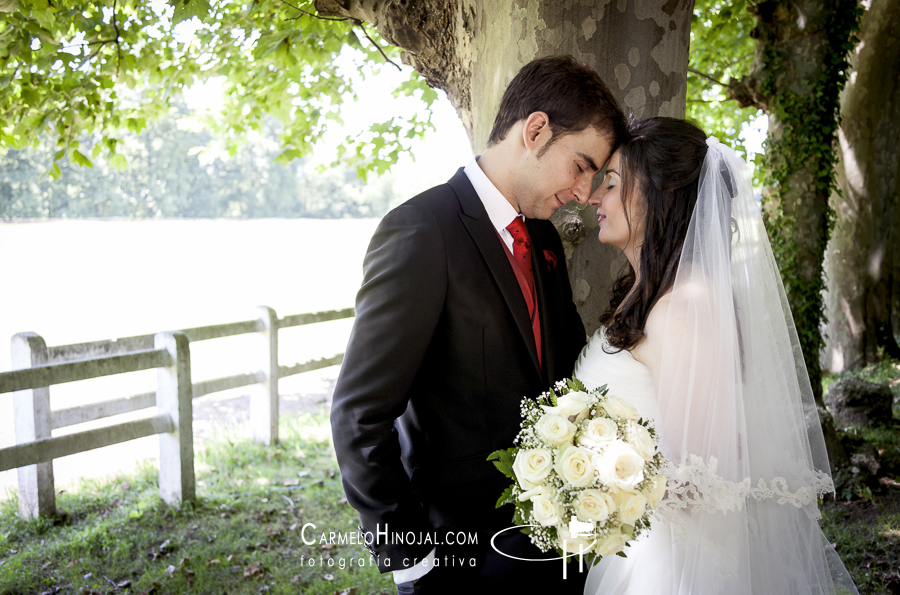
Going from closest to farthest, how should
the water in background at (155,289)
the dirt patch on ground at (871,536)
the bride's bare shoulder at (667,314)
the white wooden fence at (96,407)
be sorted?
the bride's bare shoulder at (667,314)
the dirt patch on ground at (871,536)
the white wooden fence at (96,407)
the water in background at (155,289)

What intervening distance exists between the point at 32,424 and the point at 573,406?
4777mm

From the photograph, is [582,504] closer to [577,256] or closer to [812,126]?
[577,256]

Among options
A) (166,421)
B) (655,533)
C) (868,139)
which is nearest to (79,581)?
(166,421)

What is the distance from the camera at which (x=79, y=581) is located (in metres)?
4.21

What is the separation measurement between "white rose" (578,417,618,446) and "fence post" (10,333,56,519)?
4753mm

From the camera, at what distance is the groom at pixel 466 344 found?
216cm

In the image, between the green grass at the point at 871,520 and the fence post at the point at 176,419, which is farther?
the fence post at the point at 176,419

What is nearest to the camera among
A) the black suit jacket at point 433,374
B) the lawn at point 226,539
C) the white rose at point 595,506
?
the white rose at point 595,506

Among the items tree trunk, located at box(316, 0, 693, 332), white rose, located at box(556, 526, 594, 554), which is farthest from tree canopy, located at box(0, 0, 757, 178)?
white rose, located at box(556, 526, 594, 554)

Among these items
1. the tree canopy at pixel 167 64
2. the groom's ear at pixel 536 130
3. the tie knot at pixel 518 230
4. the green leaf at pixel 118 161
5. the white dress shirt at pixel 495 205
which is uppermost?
the tree canopy at pixel 167 64

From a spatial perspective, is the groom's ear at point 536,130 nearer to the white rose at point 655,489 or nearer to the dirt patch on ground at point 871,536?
the white rose at point 655,489

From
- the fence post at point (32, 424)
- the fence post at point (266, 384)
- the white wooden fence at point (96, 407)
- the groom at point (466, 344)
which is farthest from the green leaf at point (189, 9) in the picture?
the fence post at point (266, 384)

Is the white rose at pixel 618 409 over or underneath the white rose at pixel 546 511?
over

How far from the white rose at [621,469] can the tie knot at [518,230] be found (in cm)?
107
